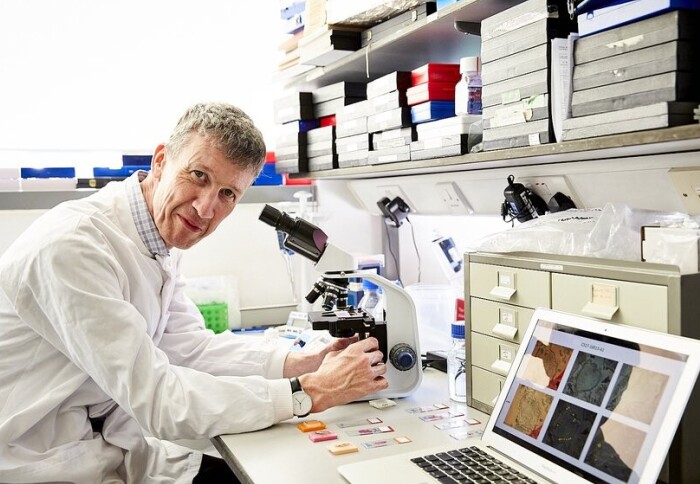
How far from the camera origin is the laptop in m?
1.02

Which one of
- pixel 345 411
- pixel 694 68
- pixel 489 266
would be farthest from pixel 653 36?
pixel 345 411

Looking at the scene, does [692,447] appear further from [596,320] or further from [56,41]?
[56,41]

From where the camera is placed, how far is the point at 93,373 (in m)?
1.43

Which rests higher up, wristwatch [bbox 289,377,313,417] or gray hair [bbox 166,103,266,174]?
gray hair [bbox 166,103,266,174]

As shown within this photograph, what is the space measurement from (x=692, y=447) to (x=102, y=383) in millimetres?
1156

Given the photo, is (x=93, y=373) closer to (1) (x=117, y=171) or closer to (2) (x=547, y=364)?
(2) (x=547, y=364)

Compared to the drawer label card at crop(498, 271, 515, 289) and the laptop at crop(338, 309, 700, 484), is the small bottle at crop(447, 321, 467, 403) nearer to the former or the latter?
the drawer label card at crop(498, 271, 515, 289)

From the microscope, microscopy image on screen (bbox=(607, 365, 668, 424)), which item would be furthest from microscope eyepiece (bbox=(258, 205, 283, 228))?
microscopy image on screen (bbox=(607, 365, 668, 424))

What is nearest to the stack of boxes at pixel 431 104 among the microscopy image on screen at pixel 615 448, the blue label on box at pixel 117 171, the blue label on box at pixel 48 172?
the microscopy image on screen at pixel 615 448

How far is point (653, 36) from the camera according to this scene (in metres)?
1.14

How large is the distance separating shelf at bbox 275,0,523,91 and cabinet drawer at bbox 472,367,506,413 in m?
0.88

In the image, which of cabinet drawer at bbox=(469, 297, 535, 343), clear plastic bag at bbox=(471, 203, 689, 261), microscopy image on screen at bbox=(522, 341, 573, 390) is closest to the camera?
microscopy image on screen at bbox=(522, 341, 573, 390)

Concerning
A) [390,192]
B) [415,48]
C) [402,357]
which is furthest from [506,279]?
[390,192]

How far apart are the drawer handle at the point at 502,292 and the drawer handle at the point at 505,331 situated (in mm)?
65
